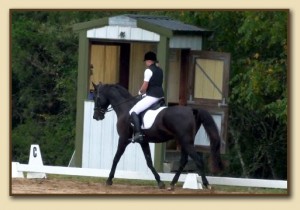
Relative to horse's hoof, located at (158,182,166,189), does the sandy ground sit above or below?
below

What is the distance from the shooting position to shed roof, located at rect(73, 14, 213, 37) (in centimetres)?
Result: 2328

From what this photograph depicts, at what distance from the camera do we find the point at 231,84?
82.2 feet

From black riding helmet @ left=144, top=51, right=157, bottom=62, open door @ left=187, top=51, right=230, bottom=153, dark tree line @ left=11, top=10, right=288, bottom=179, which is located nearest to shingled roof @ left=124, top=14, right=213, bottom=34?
dark tree line @ left=11, top=10, right=288, bottom=179

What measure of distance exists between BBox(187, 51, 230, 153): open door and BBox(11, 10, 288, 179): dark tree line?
0.57 m

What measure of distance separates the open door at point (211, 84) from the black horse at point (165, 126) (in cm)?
132

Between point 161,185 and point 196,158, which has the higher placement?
point 196,158

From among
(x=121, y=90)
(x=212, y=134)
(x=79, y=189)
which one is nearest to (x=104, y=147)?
(x=121, y=90)

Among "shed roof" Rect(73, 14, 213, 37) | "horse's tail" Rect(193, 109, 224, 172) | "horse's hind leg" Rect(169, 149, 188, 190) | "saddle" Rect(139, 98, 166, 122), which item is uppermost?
"shed roof" Rect(73, 14, 213, 37)

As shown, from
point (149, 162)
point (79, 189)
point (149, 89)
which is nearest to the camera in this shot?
point (79, 189)

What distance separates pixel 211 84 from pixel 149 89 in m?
1.86

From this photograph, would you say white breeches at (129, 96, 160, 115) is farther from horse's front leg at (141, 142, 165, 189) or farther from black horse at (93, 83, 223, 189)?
horse's front leg at (141, 142, 165, 189)

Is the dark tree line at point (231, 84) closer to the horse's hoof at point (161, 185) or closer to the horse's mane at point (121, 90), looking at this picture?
the horse's mane at point (121, 90)

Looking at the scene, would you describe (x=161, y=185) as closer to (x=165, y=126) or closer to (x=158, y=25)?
(x=165, y=126)

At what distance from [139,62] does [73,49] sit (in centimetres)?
119
